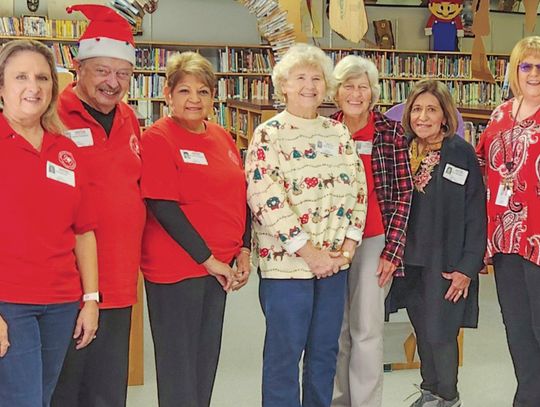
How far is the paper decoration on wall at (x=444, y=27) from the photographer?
9.52 m

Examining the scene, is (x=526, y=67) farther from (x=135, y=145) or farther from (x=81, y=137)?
(x=81, y=137)

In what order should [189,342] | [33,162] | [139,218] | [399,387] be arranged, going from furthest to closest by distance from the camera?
1. [399,387]
2. [189,342]
3. [139,218]
4. [33,162]

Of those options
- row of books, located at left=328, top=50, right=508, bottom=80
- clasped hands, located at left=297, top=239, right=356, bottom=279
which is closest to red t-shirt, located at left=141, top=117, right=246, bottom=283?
clasped hands, located at left=297, top=239, right=356, bottom=279

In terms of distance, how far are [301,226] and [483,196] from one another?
0.79 m

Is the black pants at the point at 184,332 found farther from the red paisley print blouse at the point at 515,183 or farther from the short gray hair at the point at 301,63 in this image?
the red paisley print blouse at the point at 515,183

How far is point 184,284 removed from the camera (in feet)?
7.49

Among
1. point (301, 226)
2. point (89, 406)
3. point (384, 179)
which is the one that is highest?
point (384, 179)

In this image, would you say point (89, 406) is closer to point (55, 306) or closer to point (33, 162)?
point (55, 306)

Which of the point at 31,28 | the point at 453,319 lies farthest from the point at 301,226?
the point at 31,28

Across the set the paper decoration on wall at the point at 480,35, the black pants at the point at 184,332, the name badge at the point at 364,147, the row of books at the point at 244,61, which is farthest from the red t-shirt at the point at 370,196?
the row of books at the point at 244,61

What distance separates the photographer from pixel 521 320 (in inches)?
104

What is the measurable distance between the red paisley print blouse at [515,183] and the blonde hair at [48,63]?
5.37ft

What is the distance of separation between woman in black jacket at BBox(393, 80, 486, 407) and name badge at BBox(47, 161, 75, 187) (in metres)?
1.41

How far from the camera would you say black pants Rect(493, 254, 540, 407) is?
2.60m
